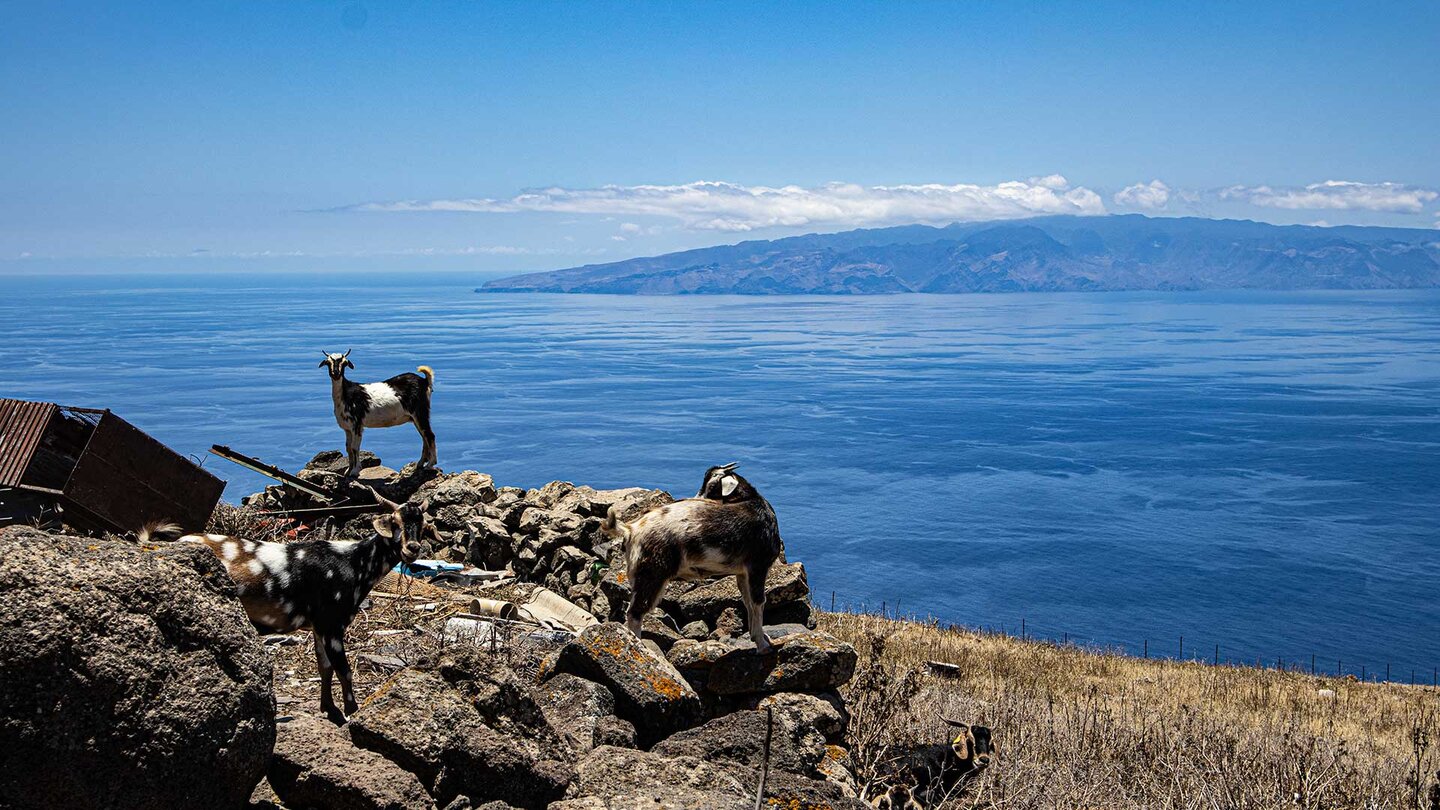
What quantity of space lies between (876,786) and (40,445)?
9015 mm

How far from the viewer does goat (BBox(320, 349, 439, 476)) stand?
18219 mm

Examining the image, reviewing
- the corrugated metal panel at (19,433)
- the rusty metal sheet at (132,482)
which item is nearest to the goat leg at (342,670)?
the rusty metal sheet at (132,482)

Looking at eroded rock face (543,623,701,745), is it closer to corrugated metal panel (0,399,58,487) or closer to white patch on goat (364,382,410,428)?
corrugated metal panel (0,399,58,487)

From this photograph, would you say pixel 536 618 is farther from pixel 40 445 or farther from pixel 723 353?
pixel 723 353

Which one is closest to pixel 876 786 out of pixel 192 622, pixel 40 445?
pixel 192 622

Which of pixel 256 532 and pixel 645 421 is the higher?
pixel 256 532

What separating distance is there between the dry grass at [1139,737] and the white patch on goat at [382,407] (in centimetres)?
821

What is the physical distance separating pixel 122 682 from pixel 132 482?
23.6 ft

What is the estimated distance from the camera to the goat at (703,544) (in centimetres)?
931

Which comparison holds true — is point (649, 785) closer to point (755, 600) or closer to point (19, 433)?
point (755, 600)

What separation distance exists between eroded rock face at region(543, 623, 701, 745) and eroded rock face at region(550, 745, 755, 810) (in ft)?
3.77

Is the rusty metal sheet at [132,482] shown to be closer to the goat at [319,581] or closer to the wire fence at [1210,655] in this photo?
the goat at [319,581]

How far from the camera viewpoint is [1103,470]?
7325 cm

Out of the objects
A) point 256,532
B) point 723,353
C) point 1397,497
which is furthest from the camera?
point 723,353
